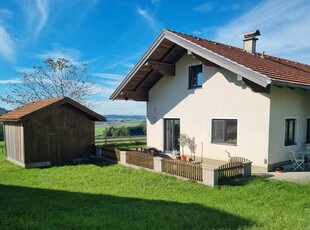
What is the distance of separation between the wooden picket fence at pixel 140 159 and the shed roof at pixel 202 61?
4.64 m

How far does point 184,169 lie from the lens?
1073 centimetres

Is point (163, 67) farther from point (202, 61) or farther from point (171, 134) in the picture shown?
point (171, 134)

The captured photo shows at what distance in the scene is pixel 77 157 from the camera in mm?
16500

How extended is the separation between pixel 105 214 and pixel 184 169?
190 inches

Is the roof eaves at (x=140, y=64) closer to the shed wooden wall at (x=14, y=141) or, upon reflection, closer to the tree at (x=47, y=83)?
the shed wooden wall at (x=14, y=141)

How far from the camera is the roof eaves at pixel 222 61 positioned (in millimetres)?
10195

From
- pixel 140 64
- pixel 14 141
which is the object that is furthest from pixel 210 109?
pixel 14 141

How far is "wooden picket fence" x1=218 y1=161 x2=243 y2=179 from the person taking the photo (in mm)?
9906

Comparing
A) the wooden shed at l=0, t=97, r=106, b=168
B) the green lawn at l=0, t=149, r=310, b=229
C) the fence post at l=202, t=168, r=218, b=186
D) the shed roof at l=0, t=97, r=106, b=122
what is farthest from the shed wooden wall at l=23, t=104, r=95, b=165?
the fence post at l=202, t=168, r=218, b=186

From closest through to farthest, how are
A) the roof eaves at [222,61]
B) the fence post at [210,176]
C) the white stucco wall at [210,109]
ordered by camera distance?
the fence post at [210,176] < the roof eaves at [222,61] < the white stucco wall at [210,109]

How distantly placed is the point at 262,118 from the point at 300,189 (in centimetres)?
357

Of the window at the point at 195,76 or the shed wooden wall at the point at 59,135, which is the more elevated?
the window at the point at 195,76

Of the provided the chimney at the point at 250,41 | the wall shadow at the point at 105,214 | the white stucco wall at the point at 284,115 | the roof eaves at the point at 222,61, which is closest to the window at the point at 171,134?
the roof eaves at the point at 222,61

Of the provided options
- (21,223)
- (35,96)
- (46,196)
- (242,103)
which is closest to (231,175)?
(242,103)
